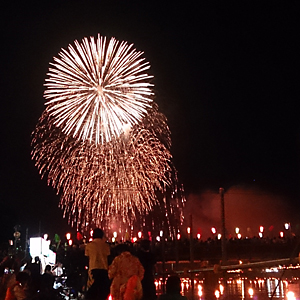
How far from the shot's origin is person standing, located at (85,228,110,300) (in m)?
9.29

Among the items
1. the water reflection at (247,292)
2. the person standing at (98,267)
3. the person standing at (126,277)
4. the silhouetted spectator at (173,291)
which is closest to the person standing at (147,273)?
the person standing at (126,277)

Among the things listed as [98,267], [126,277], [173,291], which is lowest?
[173,291]

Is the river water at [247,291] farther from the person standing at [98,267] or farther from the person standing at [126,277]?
the person standing at [98,267]

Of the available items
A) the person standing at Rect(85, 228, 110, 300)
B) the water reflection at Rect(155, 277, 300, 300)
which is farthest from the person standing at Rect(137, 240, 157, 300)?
the water reflection at Rect(155, 277, 300, 300)

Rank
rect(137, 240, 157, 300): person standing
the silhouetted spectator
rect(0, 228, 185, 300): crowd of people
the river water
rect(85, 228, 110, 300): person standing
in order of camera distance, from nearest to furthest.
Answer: the silhouetted spectator, the river water, rect(0, 228, 185, 300): crowd of people, rect(137, 240, 157, 300): person standing, rect(85, 228, 110, 300): person standing

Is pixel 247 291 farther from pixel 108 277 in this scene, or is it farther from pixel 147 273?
pixel 108 277

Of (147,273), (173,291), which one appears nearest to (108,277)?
(147,273)

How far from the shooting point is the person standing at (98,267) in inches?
366

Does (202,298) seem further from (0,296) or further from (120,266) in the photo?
(120,266)

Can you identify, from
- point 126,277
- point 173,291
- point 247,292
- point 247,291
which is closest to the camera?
point 173,291

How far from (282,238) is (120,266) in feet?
163

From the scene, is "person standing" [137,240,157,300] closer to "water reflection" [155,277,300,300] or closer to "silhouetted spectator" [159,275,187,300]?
"water reflection" [155,277,300,300]

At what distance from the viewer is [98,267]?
Answer: 30.5 feet

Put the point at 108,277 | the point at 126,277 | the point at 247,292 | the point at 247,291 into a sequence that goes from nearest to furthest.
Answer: the point at 126,277 → the point at 108,277 → the point at 247,292 → the point at 247,291
